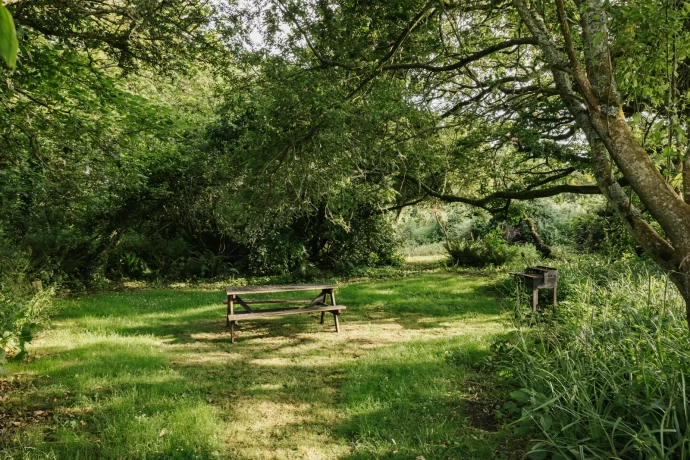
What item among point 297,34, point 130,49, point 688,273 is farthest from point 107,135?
A: point 688,273

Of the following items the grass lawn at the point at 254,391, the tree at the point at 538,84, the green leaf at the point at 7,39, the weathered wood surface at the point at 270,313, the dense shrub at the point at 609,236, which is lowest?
the grass lawn at the point at 254,391

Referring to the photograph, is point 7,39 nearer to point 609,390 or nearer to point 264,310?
point 609,390

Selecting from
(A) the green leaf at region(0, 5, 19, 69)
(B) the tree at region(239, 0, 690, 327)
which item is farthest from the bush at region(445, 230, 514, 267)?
(A) the green leaf at region(0, 5, 19, 69)

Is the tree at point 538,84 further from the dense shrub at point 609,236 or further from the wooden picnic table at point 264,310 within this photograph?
the wooden picnic table at point 264,310

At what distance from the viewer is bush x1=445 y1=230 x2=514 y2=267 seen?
51.2 feet

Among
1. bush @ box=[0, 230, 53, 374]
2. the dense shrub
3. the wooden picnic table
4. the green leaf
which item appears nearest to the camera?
the green leaf

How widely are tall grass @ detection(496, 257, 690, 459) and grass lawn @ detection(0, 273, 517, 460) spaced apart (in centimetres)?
51

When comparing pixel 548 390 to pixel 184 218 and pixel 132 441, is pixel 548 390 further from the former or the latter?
pixel 184 218

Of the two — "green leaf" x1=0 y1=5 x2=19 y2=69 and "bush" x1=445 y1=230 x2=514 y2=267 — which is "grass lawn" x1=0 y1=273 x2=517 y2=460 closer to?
"green leaf" x1=0 y1=5 x2=19 y2=69

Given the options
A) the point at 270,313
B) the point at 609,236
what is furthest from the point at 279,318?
the point at 609,236

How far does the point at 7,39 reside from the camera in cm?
77

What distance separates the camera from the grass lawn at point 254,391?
3652 millimetres

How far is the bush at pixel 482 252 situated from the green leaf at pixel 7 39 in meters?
16.0

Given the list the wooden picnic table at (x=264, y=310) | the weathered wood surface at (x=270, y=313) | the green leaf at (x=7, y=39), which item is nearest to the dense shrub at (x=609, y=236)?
the wooden picnic table at (x=264, y=310)
